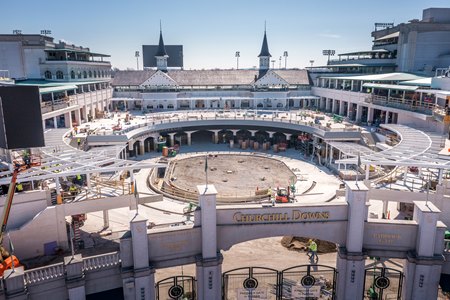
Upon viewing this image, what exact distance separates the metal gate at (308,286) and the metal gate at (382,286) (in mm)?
2399

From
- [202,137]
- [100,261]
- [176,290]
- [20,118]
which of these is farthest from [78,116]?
[176,290]

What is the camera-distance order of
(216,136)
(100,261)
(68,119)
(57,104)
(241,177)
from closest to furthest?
(100,261) < (241,177) < (57,104) < (68,119) < (216,136)

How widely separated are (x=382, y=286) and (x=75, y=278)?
1851cm

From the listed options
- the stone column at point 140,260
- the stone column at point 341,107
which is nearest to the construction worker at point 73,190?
the stone column at point 140,260

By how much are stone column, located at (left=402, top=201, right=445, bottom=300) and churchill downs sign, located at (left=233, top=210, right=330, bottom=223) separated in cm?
553

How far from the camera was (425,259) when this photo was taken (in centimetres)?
2122

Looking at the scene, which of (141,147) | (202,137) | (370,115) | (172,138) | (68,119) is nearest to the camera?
(68,119)

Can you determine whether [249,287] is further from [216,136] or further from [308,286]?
[216,136]

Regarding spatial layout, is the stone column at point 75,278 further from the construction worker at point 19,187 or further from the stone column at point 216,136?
the stone column at point 216,136

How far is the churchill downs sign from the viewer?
21906 mm

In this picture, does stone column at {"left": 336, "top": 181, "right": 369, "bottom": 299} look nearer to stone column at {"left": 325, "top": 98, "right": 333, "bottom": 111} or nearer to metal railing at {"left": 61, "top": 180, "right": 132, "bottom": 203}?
metal railing at {"left": 61, "top": 180, "right": 132, "bottom": 203}

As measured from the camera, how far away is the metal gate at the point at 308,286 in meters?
22.1

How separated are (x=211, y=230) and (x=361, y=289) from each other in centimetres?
1013

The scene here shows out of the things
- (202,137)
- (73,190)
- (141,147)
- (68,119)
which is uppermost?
(68,119)
